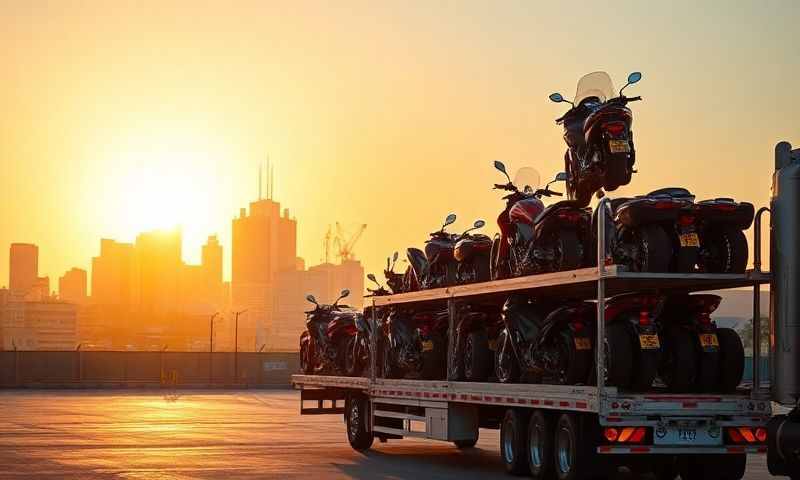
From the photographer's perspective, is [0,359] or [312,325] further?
[0,359]

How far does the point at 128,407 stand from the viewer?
4444 cm

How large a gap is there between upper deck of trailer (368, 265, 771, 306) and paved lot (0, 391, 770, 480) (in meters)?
2.45

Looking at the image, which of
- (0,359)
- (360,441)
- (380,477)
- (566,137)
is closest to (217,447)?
(360,441)

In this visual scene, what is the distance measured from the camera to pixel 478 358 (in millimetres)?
20859

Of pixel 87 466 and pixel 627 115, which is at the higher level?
pixel 627 115

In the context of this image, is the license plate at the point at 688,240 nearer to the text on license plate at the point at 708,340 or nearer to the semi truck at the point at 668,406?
Answer: the semi truck at the point at 668,406

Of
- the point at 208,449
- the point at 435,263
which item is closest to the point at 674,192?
the point at 435,263

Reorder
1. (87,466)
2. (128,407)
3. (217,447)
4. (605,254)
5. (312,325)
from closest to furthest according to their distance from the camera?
(605,254), (87,466), (217,447), (312,325), (128,407)

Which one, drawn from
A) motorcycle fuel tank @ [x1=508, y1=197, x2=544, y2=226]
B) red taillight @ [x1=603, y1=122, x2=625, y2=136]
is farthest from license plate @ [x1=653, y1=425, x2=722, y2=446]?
motorcycle fuel tank @ [x1=508, y1=197, x2=544, y2=226]

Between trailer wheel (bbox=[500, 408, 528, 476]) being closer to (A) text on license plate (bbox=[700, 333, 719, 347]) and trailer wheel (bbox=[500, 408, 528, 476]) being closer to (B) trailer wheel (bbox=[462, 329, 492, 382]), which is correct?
(B) trailer wheel (bbox=[462, 329, 492, 382])

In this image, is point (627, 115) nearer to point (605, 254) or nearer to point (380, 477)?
point (605, 254)

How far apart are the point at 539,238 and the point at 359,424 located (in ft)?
25.6

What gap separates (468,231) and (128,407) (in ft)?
75.9

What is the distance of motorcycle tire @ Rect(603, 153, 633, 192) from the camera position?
18.0 m
